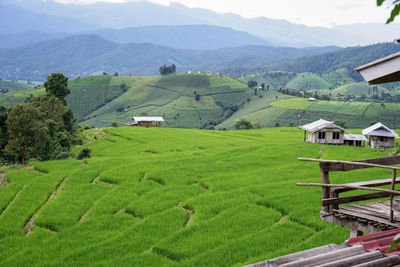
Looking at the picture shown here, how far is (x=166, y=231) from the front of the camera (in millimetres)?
13867

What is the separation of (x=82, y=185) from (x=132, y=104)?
168m

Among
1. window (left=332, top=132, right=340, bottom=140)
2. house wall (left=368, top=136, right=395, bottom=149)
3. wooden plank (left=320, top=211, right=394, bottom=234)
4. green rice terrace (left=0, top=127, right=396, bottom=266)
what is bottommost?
green rice terrace (left=0, top=127, right=396, bottom=266)

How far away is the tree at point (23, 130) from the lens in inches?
1226

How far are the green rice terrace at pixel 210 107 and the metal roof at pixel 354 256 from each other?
121 metres

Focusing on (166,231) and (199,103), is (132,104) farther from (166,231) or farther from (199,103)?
(166,231)

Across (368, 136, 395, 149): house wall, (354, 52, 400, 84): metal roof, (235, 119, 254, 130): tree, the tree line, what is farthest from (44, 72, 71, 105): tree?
(354, 52, 400, 84): metal roof

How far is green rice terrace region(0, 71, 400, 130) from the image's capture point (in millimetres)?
131125

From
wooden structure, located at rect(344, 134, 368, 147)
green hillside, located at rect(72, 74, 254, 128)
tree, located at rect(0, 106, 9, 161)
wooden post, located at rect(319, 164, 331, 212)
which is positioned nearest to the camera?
wooden post, located at rect(319, 164, 331, 212)

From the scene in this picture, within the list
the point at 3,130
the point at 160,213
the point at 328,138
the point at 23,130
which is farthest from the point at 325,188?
the point at 328,138

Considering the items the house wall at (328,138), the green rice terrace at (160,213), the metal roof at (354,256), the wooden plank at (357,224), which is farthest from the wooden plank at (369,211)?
the house wall at (328,138)

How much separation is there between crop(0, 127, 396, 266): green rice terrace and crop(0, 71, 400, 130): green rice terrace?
105765 mm

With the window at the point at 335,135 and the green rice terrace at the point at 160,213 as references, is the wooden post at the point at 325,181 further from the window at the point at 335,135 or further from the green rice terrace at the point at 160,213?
the window at the point at 335,135

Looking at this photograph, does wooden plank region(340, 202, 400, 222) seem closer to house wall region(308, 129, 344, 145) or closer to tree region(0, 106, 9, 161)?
tree region(0, 106, 9, 161)

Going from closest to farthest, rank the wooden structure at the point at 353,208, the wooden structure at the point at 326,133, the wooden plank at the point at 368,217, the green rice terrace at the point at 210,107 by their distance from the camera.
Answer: the wooden plank at the point at 368,217 < the wooden structure at the point at 353,208 < the wooden structure at the point at 326,133 < the green rice terrace at the point at 210,107
